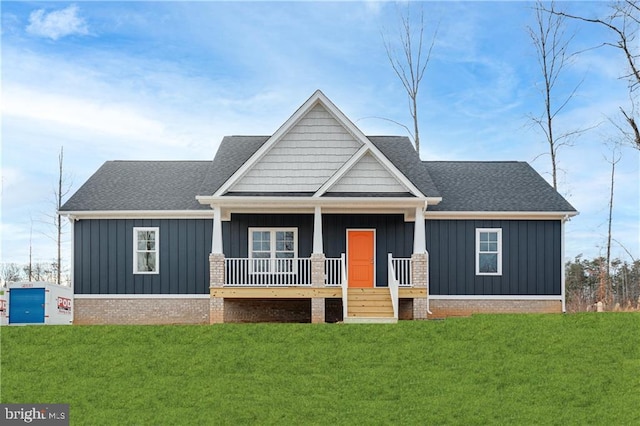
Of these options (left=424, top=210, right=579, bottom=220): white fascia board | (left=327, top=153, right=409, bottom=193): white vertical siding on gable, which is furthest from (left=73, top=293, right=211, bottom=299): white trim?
(left=424, top=210, right=579, bottom=220): white fascia board

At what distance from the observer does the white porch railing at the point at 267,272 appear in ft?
73.0

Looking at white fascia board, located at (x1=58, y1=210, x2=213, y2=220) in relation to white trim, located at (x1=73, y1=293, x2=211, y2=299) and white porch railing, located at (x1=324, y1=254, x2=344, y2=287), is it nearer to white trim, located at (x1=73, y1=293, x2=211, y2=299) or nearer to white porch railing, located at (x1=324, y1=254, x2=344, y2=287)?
white trim, located at (x1=73, y1=293, x2=211, y2=299)

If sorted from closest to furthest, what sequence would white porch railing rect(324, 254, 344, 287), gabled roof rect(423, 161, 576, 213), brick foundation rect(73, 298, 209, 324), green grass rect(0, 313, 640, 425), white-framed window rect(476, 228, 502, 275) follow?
green grass rect(0, 313, 640, 425) < white porch railing rect(324, 254, 344, 287) < brick foundation rect(73, 298, 209, 324) < white-framed window rect(476, 228, 502, 275) < gabled roof rect(423, 161, 576, 213)

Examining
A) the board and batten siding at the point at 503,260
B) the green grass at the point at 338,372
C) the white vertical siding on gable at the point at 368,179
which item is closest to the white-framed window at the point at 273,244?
the white vertical siding on gable at the point at 368,179

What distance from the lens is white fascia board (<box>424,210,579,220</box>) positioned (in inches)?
940

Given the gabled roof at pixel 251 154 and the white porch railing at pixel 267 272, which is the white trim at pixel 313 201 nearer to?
the gabled roof at pixel 251 154

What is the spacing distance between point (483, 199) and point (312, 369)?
11.7m

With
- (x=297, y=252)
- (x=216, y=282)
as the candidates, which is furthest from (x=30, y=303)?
(x=297, y=252)

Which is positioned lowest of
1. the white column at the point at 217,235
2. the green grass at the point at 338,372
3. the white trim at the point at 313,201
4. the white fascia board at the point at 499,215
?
the green grass at the point at 338,372

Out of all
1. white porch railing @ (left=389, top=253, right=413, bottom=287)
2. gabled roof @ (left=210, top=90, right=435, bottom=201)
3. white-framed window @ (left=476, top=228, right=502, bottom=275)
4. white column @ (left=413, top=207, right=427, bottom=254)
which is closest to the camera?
gabled roof @ (left=210, top=90, right=435, bottom=201)

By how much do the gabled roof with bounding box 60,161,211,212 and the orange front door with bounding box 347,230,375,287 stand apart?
5311mm

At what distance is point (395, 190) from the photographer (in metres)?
21.6

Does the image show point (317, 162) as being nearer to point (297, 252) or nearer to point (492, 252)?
point (297, 252)

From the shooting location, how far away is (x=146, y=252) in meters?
24.0
